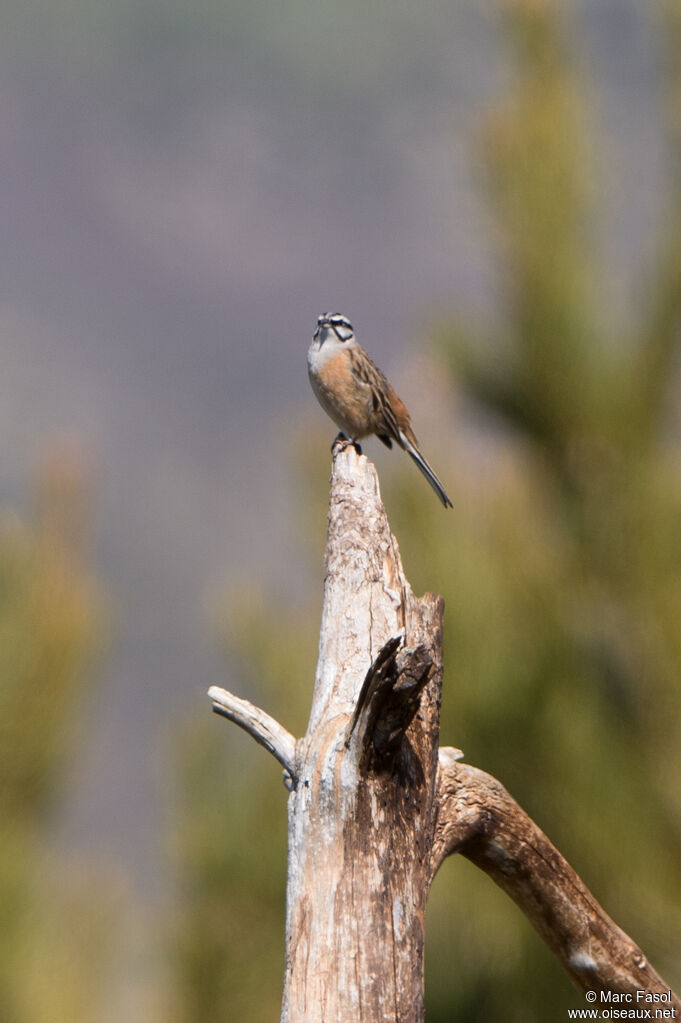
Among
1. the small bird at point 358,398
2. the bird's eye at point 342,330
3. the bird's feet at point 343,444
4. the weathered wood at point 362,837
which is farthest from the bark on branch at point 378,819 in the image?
the bird's eye at point 342,330

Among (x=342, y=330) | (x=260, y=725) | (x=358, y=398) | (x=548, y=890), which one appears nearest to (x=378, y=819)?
(x=260, y=725)

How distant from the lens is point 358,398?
4.50 metres

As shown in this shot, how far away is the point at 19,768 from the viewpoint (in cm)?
571

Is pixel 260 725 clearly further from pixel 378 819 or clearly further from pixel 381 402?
pixel 381 402

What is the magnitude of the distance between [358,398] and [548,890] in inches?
84.3

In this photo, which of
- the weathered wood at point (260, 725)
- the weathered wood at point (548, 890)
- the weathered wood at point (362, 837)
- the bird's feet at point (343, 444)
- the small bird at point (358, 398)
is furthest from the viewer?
the small bird at point (358, 398)

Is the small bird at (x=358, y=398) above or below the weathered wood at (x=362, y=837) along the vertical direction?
above

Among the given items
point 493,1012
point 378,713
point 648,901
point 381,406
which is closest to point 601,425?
point 381,406

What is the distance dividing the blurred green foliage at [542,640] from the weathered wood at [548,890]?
2.48 m

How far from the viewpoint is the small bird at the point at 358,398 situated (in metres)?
4.51

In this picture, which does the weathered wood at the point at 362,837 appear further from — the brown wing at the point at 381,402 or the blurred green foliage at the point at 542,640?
the blurred green foliage at the point at 542,640

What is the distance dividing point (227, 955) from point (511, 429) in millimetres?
3312

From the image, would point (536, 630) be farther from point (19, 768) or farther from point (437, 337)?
point (19, 768)

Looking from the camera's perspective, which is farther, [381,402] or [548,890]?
[381,402]
